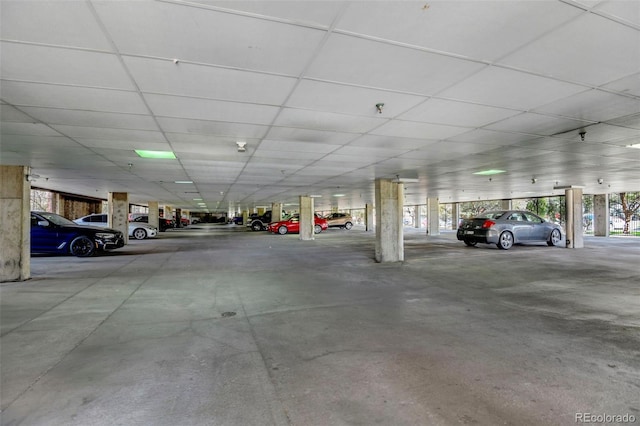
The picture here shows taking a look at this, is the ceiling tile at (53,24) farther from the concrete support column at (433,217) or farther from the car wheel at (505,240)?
the concrete support column at (433,217)

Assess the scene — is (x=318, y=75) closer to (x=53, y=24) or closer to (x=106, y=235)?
(x=53, y=24)

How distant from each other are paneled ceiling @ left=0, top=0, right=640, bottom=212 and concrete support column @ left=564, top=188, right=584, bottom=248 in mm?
8372

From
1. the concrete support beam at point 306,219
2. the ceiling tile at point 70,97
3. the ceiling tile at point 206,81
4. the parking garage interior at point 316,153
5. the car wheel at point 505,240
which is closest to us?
the parking garage interior at point 316,153

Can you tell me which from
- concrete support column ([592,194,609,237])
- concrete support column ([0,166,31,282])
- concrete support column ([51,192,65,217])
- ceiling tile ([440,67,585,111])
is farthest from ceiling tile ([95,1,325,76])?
concrete support column ([592,194,609,237])

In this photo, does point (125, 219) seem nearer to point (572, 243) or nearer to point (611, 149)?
point (611, 149)

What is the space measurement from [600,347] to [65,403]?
16.4 feet

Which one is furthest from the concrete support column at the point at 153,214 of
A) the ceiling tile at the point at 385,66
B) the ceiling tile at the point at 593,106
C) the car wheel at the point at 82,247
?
the ceiling tile at the point at 593,106

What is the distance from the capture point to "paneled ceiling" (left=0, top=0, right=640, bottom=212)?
7.38 feet

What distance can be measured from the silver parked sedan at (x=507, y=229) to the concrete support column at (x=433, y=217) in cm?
792

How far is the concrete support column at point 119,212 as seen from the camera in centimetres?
1598

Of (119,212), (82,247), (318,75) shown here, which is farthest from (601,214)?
(119,212)

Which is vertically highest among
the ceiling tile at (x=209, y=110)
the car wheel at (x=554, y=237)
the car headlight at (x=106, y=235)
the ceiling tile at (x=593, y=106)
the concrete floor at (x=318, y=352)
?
the ceiling tile at (x=209, y=110)

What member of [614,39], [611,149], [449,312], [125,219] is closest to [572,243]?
[611,149]

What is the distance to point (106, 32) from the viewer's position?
2.41 m
